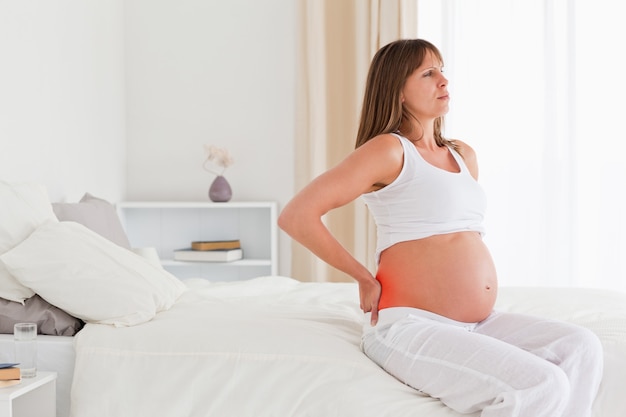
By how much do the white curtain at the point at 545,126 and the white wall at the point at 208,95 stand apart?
872mm

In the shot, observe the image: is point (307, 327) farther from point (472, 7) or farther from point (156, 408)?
point (472, 7)

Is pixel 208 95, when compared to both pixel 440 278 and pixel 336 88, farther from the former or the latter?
pixel 440 278

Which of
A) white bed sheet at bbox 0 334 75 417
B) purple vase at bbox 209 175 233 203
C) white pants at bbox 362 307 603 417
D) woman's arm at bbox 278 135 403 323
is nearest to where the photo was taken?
white pants at bbox 362 307 603 417

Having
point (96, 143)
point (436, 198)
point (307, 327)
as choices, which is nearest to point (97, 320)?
point (307, 327)

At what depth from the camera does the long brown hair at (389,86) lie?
6.21 ft

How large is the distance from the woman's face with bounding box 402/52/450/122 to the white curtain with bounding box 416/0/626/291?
2.24 metres

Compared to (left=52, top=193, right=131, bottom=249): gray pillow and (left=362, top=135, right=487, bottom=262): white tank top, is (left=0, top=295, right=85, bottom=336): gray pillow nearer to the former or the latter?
(left=52, top=193, right=131, bottom=249): gray pillow

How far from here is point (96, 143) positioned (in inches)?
149

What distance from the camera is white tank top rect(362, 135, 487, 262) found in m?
1.76

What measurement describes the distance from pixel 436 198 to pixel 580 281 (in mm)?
2573

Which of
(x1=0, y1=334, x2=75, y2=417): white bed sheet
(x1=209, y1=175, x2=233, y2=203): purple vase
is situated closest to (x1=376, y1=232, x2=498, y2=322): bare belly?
(x1=0, y1=334, x2=75, y2=417): white bed sheet

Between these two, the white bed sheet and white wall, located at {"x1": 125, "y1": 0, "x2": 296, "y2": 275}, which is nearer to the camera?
the white bed sheet

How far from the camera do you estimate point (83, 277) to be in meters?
2.00

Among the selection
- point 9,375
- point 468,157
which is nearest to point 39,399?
point 9,375
